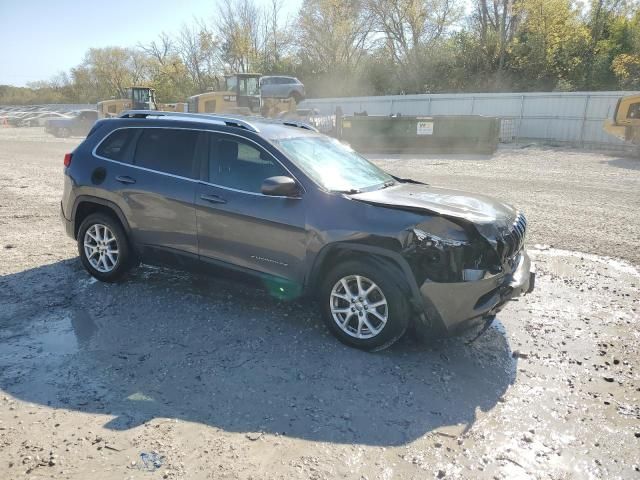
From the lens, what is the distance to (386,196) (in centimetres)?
401

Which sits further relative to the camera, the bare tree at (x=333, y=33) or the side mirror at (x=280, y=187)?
the bare tree at (x=333, y=33)

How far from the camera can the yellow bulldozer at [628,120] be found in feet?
58.7

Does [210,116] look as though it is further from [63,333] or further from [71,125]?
[71,125]

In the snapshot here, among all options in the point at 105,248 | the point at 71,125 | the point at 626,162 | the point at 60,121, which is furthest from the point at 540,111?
the point at 60,121

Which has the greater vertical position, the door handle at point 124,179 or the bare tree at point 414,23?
the bare tree at point 414,23

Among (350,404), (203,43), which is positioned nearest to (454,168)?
(350,404)

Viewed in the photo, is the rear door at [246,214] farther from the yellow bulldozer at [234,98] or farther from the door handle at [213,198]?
the yellow bulldozer at [234,98]

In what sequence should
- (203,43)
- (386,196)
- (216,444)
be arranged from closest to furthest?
1. (216,444)
2. (386,196)
3. (203,43)

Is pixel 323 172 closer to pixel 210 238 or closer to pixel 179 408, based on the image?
pixel 210 238

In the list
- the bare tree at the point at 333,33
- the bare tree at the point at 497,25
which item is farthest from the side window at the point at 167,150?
the bare tree at the point at 333,33

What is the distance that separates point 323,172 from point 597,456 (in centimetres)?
282

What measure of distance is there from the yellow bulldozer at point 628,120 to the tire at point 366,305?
1860cm

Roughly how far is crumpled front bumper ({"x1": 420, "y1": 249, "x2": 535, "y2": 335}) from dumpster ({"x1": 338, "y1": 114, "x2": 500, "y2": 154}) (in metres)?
16.9


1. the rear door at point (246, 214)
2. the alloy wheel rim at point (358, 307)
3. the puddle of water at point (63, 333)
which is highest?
the rear door at point (246, 214)
